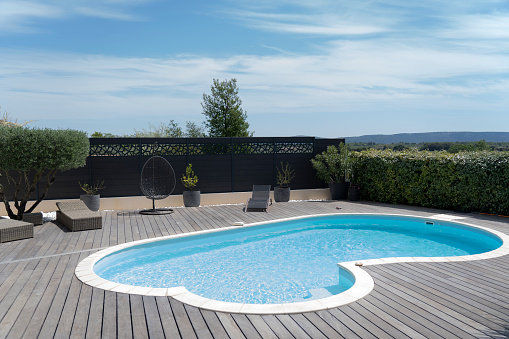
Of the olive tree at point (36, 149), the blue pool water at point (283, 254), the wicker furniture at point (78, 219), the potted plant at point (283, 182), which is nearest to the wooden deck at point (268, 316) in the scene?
the blue pool water at point (283, 254)

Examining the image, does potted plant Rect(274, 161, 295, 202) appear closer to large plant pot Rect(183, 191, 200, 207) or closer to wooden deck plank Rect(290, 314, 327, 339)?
large plant pot Rect(183, 191, 200, 207)

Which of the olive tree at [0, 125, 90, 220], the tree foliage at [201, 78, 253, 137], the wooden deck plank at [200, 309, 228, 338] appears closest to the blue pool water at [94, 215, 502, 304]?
the wooden deck plank at [200, 309, 228, 338]

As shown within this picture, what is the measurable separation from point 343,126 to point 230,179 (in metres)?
12.0

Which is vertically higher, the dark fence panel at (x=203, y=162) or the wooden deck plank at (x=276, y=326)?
the dark fence panel at (x=203, y=162)

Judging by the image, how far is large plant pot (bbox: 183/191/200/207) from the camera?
456 inches

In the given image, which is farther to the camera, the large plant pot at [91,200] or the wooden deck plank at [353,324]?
the large plant pot at [91,200]

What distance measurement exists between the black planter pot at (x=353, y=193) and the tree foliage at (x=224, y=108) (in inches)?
550

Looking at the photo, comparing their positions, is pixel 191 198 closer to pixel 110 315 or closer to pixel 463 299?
pixel 110 315

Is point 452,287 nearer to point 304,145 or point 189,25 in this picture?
point 304,145

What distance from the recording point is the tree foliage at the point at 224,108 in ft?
84.8

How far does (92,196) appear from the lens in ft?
34.9

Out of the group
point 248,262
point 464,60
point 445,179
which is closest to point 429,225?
point 445,179

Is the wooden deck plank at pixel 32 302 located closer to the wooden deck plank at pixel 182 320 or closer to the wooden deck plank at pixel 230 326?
the wooden deck plank at pixel 182 320

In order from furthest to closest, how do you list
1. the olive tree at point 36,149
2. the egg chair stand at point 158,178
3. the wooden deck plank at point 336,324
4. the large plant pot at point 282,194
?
the large plant pot at point 282,194
the egg chair stand at point 158,178
the olive tree at point 36,149
the wooden deck plank at point 336,324
